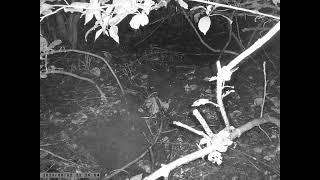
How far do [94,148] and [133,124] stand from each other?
174 millimetres

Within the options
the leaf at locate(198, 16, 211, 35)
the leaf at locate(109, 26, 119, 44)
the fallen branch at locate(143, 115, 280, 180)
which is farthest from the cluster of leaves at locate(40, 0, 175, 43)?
the fallen branch at locate(143, 115, 280, 180)

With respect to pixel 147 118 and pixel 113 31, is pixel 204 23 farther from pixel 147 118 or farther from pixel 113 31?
pixel 147 118

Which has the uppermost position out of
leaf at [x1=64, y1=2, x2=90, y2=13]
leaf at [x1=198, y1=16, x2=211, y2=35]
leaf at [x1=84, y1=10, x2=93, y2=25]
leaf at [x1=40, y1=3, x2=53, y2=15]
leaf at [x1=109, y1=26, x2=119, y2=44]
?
leaf at [x1=40, y1=3, x2=53, y2=15]

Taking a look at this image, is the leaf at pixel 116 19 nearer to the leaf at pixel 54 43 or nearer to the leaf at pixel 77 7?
the leaf at pixel 77 7

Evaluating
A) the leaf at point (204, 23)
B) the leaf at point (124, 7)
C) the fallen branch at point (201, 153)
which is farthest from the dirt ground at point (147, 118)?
the leaf at point (124, 7)

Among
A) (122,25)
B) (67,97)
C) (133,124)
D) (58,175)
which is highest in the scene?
(122,25)

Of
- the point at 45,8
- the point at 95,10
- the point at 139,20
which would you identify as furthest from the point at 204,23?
the point at 45,8

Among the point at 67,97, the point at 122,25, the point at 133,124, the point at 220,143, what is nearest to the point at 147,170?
the point at 133,124

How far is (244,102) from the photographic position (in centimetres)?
176

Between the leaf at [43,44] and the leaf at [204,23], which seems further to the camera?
the leaf at [43,44]

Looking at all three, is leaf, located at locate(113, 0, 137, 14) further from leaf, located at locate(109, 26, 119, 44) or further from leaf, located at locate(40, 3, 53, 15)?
leaf, located at locate(40, 3, 53, 15)

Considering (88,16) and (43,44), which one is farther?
(43,44)

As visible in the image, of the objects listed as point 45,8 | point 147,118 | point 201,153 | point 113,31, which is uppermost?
point 45,8

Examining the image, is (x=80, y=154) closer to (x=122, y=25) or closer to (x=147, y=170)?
(x=147, y=170)
